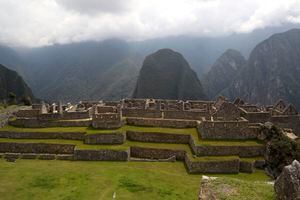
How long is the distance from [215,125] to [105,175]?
32.9 feet

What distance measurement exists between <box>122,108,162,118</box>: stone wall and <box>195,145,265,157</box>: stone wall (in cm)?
894

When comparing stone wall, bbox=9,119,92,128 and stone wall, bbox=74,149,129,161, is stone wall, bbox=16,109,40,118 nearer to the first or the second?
stone wall, bbox=9,119,92,128

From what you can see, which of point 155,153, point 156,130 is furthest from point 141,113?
point 155,153

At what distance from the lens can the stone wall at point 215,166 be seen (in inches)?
1069

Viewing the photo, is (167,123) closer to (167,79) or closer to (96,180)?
(96,180)

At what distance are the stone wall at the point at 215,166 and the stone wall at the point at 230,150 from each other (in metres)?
1.32

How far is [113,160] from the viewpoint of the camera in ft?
95.3

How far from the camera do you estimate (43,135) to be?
3241 cm

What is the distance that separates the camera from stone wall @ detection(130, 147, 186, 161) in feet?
97.7

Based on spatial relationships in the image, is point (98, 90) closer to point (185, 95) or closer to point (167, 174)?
point (185, 95)

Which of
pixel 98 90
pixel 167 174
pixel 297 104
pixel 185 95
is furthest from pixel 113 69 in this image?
pixel 167 174

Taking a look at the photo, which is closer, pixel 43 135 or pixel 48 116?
pixel 43 135

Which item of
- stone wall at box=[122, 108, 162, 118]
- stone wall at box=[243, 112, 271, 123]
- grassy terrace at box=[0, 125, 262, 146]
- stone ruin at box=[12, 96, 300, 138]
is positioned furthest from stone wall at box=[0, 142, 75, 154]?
stone wall at box=[243, 112, 271, 123]

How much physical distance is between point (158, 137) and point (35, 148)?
957 centimetres
